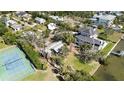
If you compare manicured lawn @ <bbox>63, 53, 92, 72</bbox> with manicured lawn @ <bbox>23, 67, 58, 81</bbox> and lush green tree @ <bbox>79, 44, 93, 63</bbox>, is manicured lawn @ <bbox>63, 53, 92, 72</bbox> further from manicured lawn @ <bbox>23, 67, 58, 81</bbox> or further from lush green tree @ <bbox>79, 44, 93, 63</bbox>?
manicured lawn @ <bbox>23, 67, 58, 81</bbox>

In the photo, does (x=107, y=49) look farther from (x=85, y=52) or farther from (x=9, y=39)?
(x=9, y=39)

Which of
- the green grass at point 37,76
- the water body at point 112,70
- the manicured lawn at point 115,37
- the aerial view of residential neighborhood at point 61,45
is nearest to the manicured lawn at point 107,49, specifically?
the aerial view of residential neighborhood at point 61,45

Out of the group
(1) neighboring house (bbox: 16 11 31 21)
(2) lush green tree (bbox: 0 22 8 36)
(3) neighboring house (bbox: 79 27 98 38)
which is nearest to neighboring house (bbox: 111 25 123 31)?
(3) neighboring house (bbox: 79 27 98 38)

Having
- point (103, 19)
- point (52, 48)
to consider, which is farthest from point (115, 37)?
point (52, 48)

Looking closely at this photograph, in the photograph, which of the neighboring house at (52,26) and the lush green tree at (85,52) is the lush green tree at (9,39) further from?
the lush green tree at (85,52)
